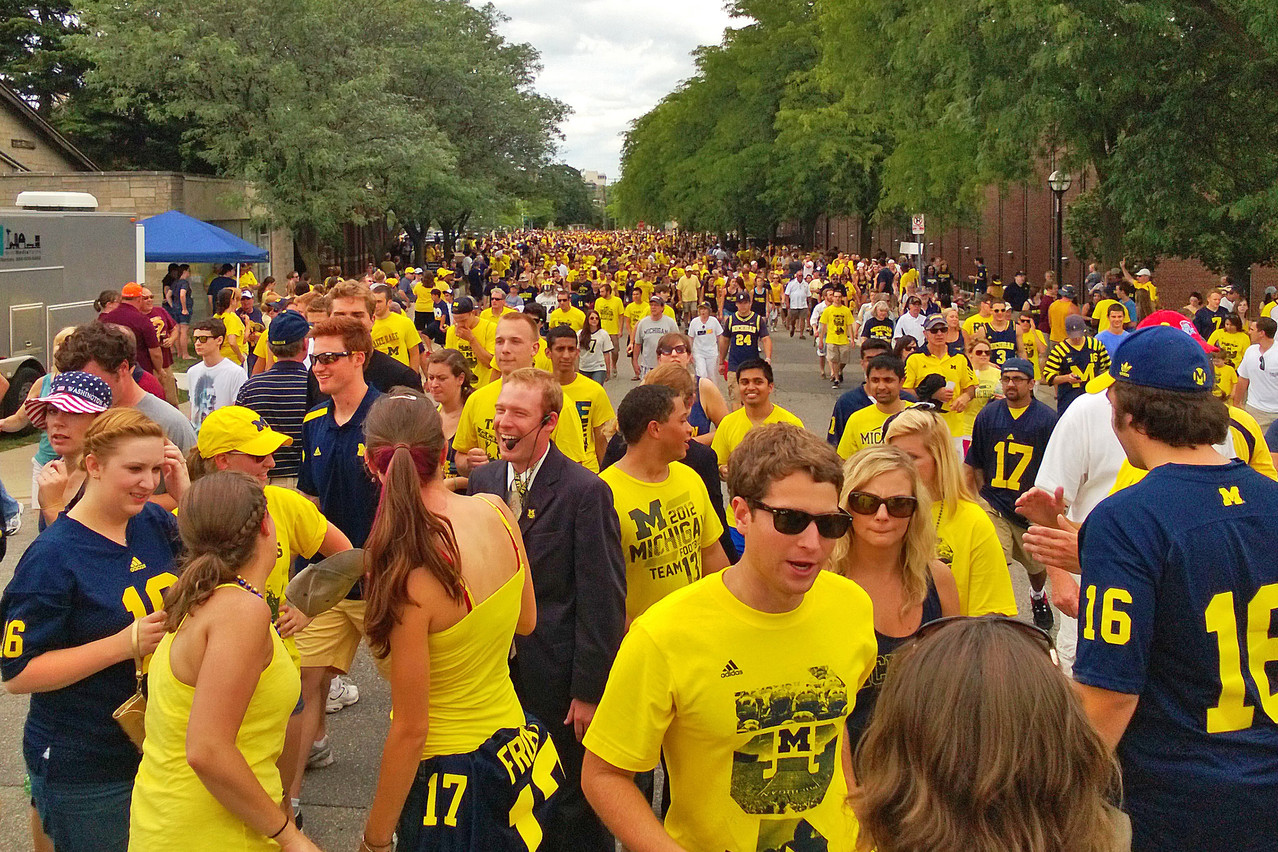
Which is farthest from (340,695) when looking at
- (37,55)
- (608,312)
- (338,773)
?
(37,55)

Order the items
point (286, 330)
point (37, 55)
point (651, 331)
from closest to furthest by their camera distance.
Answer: point (286, 330) < point (651, 331) < point (37, 55)

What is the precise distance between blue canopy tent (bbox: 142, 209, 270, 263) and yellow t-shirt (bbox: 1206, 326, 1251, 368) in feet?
56.7

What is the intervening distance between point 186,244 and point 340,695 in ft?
60.4

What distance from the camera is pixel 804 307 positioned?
31.0 m

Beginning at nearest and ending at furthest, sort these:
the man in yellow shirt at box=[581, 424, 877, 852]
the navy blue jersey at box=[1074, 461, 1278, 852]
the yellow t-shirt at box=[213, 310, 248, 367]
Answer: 1. the man in yellow shirt at box=[581, 424, 877, 852]
2. the navy blue jersey at box=[1074, 461, 1278, 852]
3. the yellow t-shirt at box=[213, 310, 248, 367]

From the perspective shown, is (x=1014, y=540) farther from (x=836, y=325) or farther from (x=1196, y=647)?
(x=836, y=325)

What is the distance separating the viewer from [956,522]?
445 centimetres

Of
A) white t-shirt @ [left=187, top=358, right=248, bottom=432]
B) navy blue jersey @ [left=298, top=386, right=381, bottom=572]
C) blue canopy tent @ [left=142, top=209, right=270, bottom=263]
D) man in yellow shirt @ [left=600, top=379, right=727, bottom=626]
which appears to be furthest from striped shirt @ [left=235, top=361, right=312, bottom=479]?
blue canopy tent @ [left=142, top=209, right=270, bottom=263]

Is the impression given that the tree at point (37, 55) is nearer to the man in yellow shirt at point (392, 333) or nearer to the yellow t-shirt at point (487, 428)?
the man in yellow shirt at point (392, 333)

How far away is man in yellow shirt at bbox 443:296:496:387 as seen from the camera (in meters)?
10.8

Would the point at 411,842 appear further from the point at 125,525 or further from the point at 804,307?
the point at 804,307

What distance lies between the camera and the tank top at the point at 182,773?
301 cm

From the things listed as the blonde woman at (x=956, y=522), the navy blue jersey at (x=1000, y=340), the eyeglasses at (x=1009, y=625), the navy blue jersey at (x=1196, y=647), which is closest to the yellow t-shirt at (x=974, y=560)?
the blonde woman at (x=956, y=522)

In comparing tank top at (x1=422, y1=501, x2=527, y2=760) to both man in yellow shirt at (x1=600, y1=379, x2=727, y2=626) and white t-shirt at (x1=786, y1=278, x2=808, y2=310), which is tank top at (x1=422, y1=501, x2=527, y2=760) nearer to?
man in yellow shirt at (x1=600, y1=379, x2=727, y2=626)
